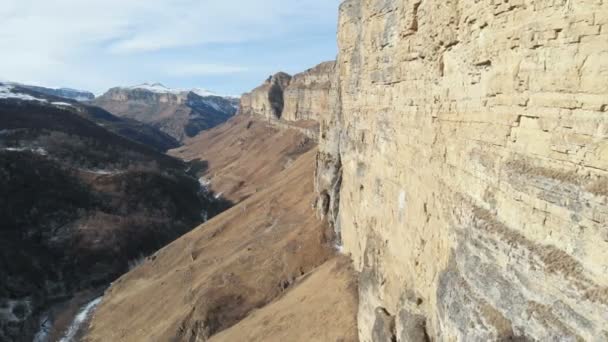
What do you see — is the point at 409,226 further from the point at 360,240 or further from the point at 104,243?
the point at 104,243

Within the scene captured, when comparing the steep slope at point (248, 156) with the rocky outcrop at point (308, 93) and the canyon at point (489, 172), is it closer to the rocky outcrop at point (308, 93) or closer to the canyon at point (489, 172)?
the rocky outcrop at point (308, 93)

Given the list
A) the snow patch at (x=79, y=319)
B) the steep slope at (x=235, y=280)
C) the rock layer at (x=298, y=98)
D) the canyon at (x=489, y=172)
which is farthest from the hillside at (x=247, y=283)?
the rock layer at (x=298, y=98)

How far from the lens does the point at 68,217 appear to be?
6506 cm

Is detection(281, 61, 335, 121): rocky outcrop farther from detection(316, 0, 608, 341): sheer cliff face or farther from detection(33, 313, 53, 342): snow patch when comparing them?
detection(316, 0, 608, 341): sheer cliff face

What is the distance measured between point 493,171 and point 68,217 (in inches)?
2562

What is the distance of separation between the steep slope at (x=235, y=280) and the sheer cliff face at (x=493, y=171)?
10.1 metres

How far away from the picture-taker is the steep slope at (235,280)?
29.4m

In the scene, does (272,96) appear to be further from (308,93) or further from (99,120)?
(99,120)

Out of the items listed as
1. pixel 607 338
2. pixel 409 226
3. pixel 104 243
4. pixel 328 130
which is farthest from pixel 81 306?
pixel 607 338

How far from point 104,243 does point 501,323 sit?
5865 centimetres

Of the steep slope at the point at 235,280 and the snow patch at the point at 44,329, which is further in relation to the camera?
the snow patch at the point at 44,329

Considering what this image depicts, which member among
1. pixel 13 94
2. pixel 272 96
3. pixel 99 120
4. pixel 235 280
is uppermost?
pixel 272 96

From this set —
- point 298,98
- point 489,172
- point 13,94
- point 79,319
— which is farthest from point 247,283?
point 13,94

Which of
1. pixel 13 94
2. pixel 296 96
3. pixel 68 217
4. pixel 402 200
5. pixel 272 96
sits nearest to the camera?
pixel 402 200
